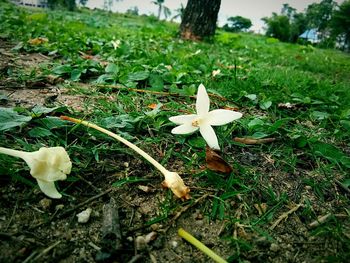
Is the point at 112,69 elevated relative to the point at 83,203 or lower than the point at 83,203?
elevated

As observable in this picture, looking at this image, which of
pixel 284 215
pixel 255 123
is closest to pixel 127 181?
pixel 284 215

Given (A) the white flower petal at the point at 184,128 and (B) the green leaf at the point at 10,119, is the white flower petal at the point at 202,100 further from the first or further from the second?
(B) the green leaf at the point at 10,119

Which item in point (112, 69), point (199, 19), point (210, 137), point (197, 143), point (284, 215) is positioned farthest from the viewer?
point (199, 19)

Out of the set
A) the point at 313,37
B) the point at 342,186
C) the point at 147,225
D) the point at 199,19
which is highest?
the point at 313,37

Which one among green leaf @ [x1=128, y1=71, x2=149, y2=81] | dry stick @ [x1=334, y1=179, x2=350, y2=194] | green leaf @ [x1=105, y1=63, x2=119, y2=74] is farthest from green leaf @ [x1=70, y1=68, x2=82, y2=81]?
dry stick @ [x1=334, y1=179, x2=350, y2=194]

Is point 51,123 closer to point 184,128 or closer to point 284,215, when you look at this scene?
point 184,128

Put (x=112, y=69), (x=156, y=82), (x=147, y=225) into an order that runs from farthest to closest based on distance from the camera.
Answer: (x=112, y=69) < (x=156, y=82) < (x=147, y=225)

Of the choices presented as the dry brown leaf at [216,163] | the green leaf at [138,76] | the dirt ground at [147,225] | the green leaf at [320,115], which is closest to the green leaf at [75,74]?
the green leaf at [138,76]
